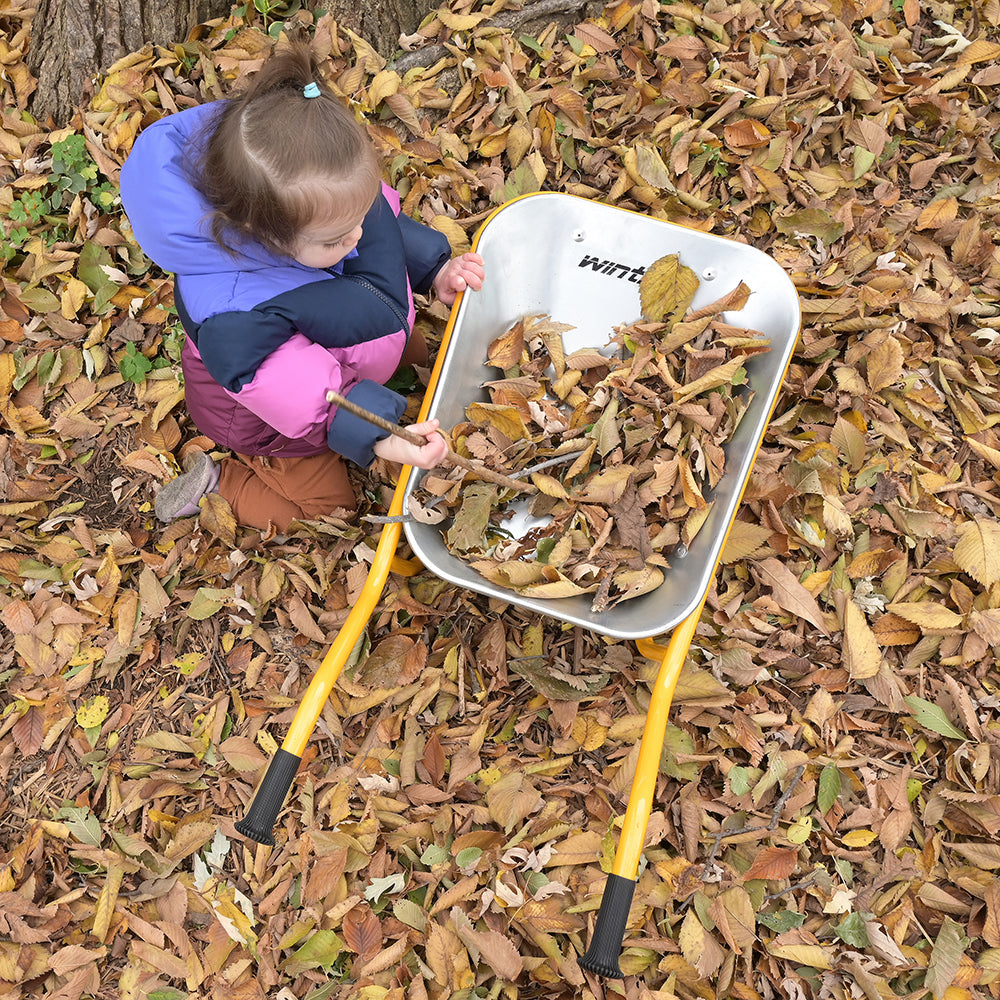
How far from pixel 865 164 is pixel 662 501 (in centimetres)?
136

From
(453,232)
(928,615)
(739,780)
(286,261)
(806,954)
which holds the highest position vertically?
(286,261)

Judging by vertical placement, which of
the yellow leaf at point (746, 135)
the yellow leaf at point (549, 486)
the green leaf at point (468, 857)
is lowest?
the green leaf at point (468, 857)

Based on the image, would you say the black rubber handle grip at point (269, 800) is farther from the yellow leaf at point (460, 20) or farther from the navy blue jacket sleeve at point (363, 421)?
the yellow leaf at point (460, 20)

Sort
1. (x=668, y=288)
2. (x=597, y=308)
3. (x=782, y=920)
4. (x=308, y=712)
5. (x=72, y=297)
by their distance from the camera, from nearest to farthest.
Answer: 1. (x=308, y=712)
2. (x=782, y=920)
3. (x=668, y=288)
4. (x=597, y=308)
5. (x=72, y=297)

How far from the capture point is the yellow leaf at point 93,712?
2145 mm

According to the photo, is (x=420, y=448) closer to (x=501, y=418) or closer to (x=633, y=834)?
(x=501, y=418)

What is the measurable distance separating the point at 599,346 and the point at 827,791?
4.14 ft

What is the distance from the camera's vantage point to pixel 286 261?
1.84m

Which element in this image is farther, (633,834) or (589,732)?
(589,732)

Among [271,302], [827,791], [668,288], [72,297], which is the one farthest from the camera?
[72,297]

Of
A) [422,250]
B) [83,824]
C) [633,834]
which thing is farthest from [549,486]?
[83,824]

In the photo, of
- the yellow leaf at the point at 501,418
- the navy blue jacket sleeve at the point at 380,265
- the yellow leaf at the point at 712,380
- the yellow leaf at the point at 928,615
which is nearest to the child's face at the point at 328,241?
the navy blue jacket sleeve at the point at 380,265

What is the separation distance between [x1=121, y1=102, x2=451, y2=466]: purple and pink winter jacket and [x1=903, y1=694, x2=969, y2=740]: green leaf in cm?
146

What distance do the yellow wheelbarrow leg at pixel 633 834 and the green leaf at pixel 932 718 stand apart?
0.72m
